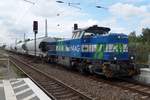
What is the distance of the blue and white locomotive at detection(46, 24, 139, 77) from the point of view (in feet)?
65.0

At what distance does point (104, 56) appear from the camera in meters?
20.6

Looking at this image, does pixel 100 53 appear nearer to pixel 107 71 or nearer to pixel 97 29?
pixel 107 71

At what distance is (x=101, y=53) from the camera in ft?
68.4

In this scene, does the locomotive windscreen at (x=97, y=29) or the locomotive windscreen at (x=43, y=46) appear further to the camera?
the locomotive windscreen at (x=43, y=46)

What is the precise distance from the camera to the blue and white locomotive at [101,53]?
65.0 ft

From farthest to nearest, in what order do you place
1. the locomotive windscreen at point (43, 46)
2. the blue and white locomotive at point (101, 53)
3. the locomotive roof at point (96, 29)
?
1. the locomotive windscreen at point (43, 46)
2. the locomotive roof at point (96, 29)
3. the blue and white locomotive at point (101, 53)

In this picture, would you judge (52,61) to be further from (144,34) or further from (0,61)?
(144,34)

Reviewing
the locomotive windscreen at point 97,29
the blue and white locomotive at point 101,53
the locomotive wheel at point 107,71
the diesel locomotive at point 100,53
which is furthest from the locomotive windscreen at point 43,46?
the locomotive wheel at point 107,71

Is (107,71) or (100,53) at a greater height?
(100,53)

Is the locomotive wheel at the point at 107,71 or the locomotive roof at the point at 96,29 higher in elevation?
the locomotive roof at the point at 96,29

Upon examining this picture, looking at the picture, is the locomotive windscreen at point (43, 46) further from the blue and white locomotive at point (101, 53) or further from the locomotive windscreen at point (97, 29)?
the locomotive windscreen at point (97, 29)

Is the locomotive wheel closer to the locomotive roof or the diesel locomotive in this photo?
the diesel locomotive

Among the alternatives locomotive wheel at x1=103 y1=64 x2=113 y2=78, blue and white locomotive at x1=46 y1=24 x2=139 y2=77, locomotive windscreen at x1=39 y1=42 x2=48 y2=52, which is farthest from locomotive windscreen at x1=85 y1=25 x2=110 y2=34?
locomotive windscreen at x1=39 y1=42 x2=48 y2=52

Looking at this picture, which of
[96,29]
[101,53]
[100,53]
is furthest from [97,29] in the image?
[101,53]
